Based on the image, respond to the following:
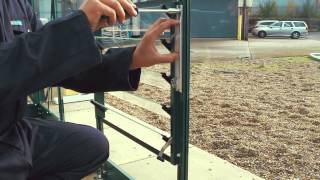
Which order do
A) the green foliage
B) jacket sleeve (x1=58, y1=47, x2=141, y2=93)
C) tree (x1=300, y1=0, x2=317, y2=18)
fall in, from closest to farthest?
jacket sleeve (x1=58, y1=47, x2=141, y2=93), tree (x1=300, y1=0, x2=317, y2=18), the green foliage

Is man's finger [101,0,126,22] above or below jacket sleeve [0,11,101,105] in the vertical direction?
above

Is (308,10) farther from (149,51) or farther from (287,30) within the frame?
(149,51)

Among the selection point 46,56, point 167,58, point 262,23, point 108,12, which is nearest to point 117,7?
point 108,12

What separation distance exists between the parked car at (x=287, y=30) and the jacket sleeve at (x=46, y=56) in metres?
24.1

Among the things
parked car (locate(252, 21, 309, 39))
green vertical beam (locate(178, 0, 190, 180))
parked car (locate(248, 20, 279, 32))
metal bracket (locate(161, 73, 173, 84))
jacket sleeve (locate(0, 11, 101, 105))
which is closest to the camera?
jacket sleeve (locate(0, 11, 101, 105))

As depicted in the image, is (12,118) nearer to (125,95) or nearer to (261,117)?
(125,95)

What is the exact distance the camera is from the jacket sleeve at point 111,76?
159 cm

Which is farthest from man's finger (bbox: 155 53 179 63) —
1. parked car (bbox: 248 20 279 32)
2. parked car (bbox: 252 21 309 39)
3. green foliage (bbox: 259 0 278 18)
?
green foliage (bbox: 259 0 278 18)

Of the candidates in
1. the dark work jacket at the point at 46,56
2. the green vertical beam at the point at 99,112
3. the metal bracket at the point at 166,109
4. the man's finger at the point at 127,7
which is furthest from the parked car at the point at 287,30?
the dark work jacket at the point at 46,56

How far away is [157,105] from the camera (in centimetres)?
241

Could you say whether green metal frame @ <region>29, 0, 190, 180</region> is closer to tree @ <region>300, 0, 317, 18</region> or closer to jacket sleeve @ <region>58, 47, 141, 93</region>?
jacket sleeve @ <region>58, 47, 141, 93</region>

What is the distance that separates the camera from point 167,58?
172cm

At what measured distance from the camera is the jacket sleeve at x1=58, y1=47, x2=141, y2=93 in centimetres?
159

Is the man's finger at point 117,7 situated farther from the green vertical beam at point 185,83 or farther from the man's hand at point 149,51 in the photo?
the green vertical beam at point 185,83
